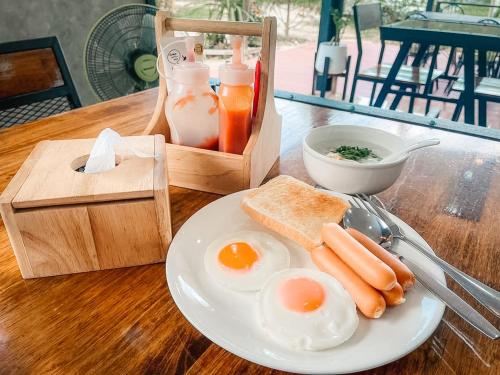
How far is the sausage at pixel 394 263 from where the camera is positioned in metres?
0.56

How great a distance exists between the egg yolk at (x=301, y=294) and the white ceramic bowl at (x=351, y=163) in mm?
281

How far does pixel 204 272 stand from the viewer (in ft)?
2.06

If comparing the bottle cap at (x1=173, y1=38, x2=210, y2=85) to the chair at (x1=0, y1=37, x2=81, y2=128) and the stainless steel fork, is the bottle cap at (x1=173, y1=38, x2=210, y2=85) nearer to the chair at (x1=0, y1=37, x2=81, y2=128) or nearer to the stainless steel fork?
the stainless steel fork

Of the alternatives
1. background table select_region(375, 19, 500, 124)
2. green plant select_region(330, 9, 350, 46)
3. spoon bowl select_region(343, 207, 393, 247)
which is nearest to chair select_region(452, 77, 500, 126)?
background table select_region(375, 19, 500, 124)

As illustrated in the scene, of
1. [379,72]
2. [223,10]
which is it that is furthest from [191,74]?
[223,10]

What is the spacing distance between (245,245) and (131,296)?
22 centimetres

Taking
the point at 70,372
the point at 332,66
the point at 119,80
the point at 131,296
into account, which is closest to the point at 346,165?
the point at 131,296

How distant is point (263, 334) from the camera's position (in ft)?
1.70

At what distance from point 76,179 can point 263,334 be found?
0.41 meters

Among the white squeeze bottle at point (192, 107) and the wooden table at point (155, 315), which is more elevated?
the white squeeze bottle at point (192, 107)

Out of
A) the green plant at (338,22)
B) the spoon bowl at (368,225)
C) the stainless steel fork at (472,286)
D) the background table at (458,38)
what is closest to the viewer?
the stainless steel fork at (472,286)

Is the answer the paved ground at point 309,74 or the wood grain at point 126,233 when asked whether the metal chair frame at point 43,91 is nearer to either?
the wood grain at point 126,233

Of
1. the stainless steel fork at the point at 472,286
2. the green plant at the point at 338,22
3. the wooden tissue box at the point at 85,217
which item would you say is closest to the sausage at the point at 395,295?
the stainless steel fork at the point at 472,286

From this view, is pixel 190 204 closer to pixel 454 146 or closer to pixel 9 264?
pixel 9 264
